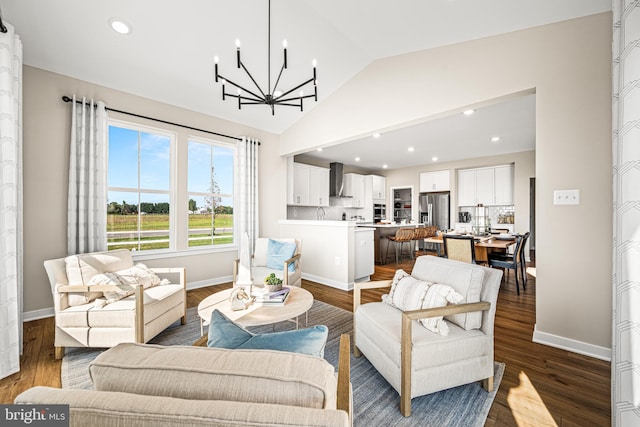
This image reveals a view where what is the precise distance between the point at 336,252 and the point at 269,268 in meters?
1.11

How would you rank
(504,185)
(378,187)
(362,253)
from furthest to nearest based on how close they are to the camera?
(378,187) → (504,185) → (362,253)

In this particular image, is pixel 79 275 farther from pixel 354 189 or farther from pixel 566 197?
pixel 354 189

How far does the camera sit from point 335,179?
7.25m

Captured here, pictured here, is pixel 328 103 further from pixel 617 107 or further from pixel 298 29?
pixel 617 107

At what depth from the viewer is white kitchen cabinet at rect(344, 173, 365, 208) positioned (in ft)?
25.4

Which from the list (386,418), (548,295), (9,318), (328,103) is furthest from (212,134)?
(548,295)

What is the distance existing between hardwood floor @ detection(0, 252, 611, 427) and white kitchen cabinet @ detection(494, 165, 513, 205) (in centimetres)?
453

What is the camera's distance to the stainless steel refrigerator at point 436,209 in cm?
727

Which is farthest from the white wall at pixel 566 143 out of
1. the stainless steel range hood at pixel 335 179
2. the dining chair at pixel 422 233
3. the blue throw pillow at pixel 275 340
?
the stainless steel range hood at pixel 335 179

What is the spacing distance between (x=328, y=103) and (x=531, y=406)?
160 inches

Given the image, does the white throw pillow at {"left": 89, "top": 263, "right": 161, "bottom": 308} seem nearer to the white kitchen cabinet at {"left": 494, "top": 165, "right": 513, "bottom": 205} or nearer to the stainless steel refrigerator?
the stainless steel refrigerator

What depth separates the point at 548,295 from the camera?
2318 mm

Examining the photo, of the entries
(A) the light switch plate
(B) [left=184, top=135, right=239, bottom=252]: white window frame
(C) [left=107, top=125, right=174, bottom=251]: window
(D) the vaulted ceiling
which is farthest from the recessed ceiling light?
(A) the light switch plate

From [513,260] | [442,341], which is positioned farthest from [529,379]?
[513,260]
